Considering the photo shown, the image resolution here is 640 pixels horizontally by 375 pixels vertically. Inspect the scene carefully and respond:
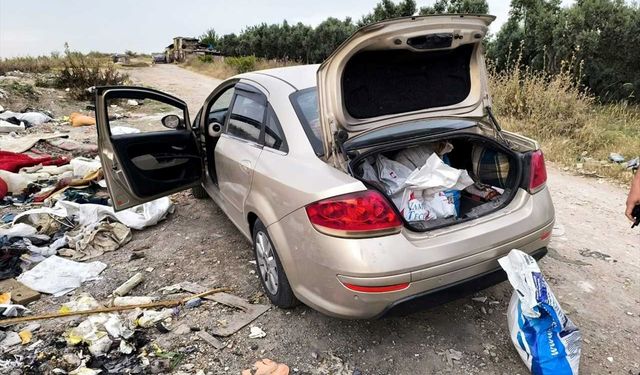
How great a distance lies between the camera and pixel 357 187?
218 centimetres

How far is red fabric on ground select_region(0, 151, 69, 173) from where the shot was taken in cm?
598

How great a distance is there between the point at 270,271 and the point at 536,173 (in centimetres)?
180

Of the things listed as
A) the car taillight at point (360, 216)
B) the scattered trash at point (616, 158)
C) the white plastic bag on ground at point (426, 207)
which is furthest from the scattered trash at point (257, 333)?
the scattered trash at point (616, 158)

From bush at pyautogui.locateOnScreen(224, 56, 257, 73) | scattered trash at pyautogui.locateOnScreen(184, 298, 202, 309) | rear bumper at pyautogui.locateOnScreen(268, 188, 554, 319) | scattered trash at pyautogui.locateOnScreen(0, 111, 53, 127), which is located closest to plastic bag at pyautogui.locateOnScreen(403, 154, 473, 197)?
rear bumper at pyautogui.locateOnScreen(268, 188, 554, 319)

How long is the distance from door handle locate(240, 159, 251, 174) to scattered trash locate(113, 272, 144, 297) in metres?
1.26

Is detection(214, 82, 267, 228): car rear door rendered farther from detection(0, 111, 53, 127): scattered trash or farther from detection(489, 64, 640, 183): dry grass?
detection(0, 111, 53, 127): scattered trash

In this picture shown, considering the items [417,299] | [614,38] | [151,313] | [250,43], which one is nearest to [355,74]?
[417,299]

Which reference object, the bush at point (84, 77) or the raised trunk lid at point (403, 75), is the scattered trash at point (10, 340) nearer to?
the raised trunk lid at point (403, 75)

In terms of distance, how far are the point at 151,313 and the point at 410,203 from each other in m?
1.91

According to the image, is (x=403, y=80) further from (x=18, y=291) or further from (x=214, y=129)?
(x=18, y=291)

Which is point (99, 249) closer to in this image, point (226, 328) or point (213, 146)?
point (213, 146)

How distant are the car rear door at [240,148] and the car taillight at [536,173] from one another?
68.6 inches

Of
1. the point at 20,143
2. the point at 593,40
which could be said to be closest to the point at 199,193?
the point at 20,143

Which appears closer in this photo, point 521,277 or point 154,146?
point 521,277
